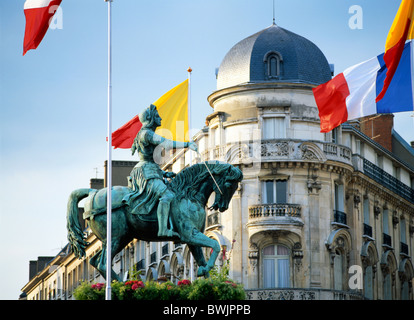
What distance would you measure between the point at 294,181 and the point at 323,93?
27628 millimetres

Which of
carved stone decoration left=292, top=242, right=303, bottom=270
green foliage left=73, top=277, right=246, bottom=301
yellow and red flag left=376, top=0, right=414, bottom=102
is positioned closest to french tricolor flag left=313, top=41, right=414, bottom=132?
yellow and red flag left=376, top=0, right=414, bottom=102

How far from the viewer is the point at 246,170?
61906 mm

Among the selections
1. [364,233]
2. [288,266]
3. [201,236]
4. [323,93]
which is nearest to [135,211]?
[201,236]

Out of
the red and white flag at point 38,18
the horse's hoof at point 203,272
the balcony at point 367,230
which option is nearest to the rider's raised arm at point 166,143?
the horse's hoof at point 203,272

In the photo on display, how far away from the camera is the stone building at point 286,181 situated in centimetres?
6106

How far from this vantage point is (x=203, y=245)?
86.6 ft

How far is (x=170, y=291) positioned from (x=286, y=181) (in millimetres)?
36530

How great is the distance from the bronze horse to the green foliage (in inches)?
30.7

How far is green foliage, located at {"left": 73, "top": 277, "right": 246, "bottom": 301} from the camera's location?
25453 mm

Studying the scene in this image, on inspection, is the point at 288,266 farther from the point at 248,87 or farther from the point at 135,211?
the point at 135,211

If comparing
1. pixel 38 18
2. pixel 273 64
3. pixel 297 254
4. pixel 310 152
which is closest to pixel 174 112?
pixel 38 18

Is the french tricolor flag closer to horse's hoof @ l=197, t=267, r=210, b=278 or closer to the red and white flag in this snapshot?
the red and white flag

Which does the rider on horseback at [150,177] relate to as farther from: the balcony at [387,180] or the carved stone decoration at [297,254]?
the balcony at [387,180]

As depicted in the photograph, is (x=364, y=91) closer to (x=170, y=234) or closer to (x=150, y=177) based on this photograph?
(x=150, y=177)
